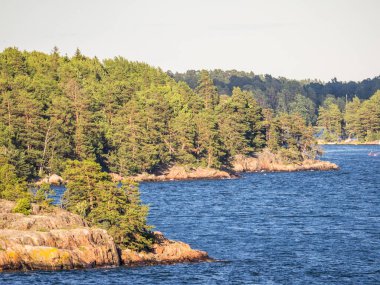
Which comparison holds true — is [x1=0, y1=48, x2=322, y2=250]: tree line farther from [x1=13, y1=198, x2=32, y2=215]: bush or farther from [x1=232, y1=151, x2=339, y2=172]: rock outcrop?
[x1=13, y1=198, x2=32, y2=215]: bush

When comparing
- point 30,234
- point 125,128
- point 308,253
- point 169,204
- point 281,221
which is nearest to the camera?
point 30,234

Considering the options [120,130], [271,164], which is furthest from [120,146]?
[271,164]

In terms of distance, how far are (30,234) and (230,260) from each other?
19502 millimetres

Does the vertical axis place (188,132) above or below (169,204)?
above

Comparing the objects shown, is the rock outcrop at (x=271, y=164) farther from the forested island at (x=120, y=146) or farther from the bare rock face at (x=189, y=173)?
the bare rock face at (x=189, y=173)

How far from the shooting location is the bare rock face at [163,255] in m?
67.6

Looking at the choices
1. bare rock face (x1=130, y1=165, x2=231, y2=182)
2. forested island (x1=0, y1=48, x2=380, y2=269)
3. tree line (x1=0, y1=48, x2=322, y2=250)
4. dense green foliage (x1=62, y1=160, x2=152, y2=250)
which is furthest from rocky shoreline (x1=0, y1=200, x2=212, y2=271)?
bare rock face (x1=130, y1=165, x2=231, y2=182)

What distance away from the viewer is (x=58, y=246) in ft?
205

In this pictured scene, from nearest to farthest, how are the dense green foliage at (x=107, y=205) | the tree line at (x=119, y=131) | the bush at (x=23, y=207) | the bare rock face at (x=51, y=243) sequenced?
the bare rock face at (x=51, y=243), the bush at (x=23, y=207), the dense green foliage at (x=107, y=205), the tree line at (x=119, y=131)

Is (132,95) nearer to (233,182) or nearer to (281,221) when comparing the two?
(233,182)

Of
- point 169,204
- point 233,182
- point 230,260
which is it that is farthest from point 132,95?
A: point 230,260

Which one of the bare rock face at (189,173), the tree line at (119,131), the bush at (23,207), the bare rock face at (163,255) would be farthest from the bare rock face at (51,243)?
the bare rock face at (189,173)

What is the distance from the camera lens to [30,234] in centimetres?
6200

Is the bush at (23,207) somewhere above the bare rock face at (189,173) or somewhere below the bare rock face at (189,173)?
above
